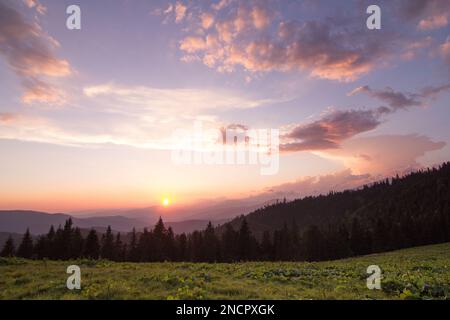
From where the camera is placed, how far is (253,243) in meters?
89.1

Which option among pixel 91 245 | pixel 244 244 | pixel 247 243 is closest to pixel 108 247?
pixel 91 245

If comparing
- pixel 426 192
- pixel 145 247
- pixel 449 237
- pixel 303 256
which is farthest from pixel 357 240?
pixel 426 192

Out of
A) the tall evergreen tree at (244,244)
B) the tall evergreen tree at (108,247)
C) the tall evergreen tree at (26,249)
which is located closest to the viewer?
the tall evergreen tree at (26,249)

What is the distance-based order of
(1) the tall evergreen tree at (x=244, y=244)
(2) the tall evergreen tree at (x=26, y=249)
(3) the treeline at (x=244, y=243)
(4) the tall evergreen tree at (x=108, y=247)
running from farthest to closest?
(1) the tall evergreen tree at (x=244, y=244)
(4) the tall evergreen tree at (x=108, y=247)
(3) the treeline at (x=244, y=243)
(2) the tall evergreen tree at (x=26, y=249)

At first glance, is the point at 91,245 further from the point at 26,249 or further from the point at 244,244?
the point at 244,244

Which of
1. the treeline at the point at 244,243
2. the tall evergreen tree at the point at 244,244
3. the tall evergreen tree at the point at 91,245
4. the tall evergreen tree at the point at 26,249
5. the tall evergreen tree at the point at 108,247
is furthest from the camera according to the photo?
Result: the tall evergreen tree at the point at 244,244

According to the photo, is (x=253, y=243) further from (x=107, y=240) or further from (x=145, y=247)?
(x=107, y=240)

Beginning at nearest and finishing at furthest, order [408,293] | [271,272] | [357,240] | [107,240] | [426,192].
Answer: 1. [408,293]
2. [271,272]
3. [107,240]
4. [357,240]
5. [426,192]

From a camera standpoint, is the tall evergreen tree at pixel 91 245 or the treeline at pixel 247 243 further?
the treeline at pixel 247 243

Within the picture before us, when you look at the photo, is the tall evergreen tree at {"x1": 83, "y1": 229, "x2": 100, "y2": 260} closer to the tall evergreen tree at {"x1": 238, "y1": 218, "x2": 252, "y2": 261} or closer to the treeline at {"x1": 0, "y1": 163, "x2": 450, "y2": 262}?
the treeline at {"x1": 0, "y1": 163, "x2": 450, "y2": 262}

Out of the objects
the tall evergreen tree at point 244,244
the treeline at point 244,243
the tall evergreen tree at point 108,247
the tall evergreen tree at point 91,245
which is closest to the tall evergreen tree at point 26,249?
the treeline at point 244,243

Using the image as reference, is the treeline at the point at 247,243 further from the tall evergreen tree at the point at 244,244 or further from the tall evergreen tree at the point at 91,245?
the tall evergreen tree at the point at 91,245

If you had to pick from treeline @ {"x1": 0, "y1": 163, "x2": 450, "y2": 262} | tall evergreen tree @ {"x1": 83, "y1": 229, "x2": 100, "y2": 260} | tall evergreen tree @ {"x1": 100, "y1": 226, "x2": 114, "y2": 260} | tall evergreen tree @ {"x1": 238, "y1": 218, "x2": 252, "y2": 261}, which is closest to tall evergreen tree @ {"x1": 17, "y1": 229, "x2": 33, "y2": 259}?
treeline @ {"x1": 0, "y1": 163, "x2": 450, "y2": 262}
